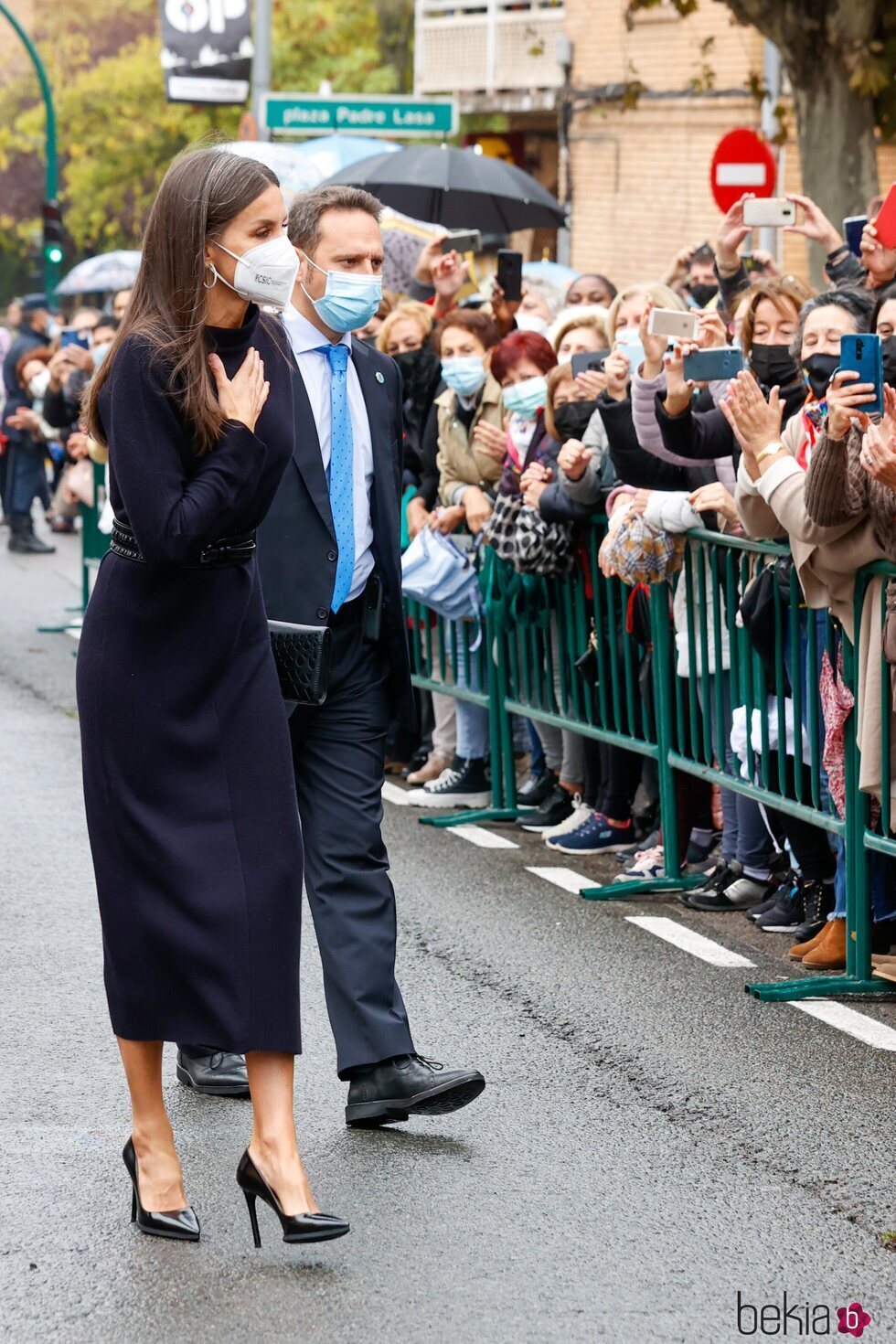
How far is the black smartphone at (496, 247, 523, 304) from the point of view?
1048 centimetres

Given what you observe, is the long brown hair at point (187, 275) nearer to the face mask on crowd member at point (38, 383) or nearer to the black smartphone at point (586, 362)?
the black smartphone at point (586, 362)

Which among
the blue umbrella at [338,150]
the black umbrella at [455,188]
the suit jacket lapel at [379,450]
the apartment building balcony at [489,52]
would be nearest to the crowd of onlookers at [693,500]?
the suit jacket lapel at [379,450]

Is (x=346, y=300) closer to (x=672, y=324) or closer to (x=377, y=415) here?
(x=377, y=415)

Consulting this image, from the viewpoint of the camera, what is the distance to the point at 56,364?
16719 mm

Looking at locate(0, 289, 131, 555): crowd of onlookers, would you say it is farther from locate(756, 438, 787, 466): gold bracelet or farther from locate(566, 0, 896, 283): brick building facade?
locate(756, 438, 787, 466): gold bracelet

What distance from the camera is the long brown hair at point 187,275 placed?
174 inches

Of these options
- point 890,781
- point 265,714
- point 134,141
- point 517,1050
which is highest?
point 134,141

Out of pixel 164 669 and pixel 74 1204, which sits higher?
pixel 164 669

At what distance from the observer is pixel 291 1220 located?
4.45 m

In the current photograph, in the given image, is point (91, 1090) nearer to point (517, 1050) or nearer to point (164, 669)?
point (517, 1050)

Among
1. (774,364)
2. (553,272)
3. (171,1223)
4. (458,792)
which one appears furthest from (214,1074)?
(553,272)

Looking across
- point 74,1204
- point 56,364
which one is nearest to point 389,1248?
point 74,1204

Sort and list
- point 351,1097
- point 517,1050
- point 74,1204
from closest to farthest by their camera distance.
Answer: point 74,1204, point 351,1097, point 517,1050

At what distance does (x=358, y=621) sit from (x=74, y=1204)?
154 centimetres
